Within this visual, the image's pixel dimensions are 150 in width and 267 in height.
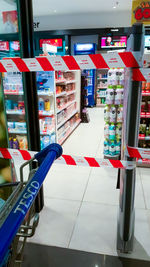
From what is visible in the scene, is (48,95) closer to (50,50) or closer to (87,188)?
(50,50)

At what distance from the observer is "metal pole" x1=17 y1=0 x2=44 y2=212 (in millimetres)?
1999

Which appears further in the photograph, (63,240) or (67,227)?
(67,227)

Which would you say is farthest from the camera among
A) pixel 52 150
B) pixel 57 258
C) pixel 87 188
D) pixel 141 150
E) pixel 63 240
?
pixel 87 188

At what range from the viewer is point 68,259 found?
1.97 meters

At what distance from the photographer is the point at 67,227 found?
238 centimetres

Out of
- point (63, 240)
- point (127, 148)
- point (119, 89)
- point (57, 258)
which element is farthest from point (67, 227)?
point (119, 89)

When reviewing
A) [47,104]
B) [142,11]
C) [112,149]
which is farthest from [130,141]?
[47,104]

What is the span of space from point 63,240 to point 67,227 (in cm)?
19

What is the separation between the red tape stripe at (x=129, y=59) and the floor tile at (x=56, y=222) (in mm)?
1829

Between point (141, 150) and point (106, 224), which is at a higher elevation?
point (141, 150)

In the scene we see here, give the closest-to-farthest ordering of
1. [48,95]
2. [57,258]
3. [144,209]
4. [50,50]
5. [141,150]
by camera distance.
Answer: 1. [141,150]
2. [57,258]
3. [144,209]
4. [48,95]
5. [50,50]

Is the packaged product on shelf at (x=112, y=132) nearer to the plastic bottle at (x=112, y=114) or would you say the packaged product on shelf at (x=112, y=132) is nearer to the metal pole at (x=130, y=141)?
the plastic bottle at (x=112, y=114)

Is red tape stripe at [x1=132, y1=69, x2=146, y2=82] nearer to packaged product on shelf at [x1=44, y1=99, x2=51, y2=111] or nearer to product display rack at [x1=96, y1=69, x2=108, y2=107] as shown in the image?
packaged product on shelf at [x1=44, y1=99, x2=51, y2=111]

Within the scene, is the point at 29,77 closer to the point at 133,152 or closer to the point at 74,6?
the point at 133,152
